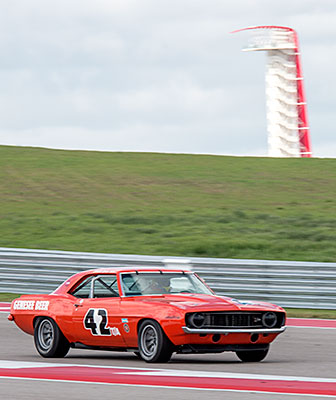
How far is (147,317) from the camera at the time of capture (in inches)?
384

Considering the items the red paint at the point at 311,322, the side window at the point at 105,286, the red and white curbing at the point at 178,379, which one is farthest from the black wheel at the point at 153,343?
the red paint at the point at 311,322

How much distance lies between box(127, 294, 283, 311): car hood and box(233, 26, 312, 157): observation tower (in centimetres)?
5879

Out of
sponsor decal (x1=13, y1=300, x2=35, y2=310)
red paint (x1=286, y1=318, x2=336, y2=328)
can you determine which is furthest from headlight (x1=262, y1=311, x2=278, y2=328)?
red paint (x1=286, y1=318, x2=336, y2=328)

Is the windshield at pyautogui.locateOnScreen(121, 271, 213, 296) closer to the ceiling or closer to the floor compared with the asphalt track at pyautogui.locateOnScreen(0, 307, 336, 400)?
closer to the ceiling

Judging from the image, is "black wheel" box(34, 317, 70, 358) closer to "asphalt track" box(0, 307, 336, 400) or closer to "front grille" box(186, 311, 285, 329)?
"asphalt track" box(0, 307, 336, 400)

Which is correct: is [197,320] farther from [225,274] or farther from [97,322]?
[225,274]

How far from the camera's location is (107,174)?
3316 cm

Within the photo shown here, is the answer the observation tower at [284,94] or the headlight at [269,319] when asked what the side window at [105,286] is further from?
the observation tower at [284,94]

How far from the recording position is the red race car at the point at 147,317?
9.60 metres

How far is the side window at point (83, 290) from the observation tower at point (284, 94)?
58240 mm

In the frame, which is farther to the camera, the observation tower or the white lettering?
the observation tower

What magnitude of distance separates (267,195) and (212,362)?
64.0 feet

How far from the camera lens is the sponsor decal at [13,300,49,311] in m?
11.1

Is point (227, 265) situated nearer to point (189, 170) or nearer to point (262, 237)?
point (262, 237)
